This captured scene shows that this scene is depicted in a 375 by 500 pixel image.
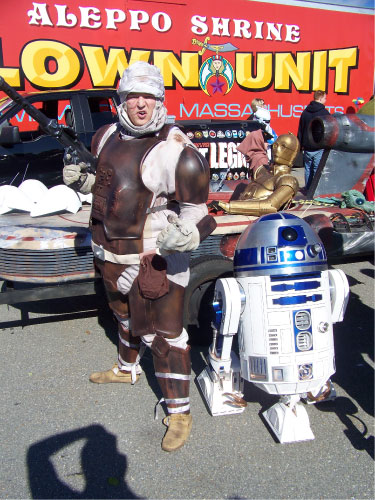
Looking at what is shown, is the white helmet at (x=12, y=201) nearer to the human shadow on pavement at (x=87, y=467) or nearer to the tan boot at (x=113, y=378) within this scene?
the tan boot at (x=113, y=378)

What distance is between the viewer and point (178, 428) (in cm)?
258

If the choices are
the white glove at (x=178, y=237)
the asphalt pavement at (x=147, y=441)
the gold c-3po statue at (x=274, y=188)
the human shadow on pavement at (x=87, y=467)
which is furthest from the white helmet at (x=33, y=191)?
the white glove at (x=178, y=237)

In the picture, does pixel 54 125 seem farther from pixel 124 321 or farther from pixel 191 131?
pixel 191 131

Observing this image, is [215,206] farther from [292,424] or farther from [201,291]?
[292,424]

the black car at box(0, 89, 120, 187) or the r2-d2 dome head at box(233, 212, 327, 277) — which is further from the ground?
the black car at box(0, 89, 120, 187)

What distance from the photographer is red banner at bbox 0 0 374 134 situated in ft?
28.9

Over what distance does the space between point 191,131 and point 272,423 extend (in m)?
3.63

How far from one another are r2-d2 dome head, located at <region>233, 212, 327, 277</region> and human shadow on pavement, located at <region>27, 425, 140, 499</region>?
1.19 metres

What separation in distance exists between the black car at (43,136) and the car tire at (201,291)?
223cm

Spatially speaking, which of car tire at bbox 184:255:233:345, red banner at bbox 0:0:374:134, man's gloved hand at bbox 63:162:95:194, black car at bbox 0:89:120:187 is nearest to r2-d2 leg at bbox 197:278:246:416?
car tire at bbox 184:255:233:345

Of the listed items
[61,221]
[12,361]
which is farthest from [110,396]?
[61,221]

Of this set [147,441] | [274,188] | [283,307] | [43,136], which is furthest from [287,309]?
[43,136]

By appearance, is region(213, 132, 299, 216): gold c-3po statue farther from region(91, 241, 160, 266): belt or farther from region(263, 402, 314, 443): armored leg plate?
region(263, 402, 314, 443): armored leg plate

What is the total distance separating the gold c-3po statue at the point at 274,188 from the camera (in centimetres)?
359
